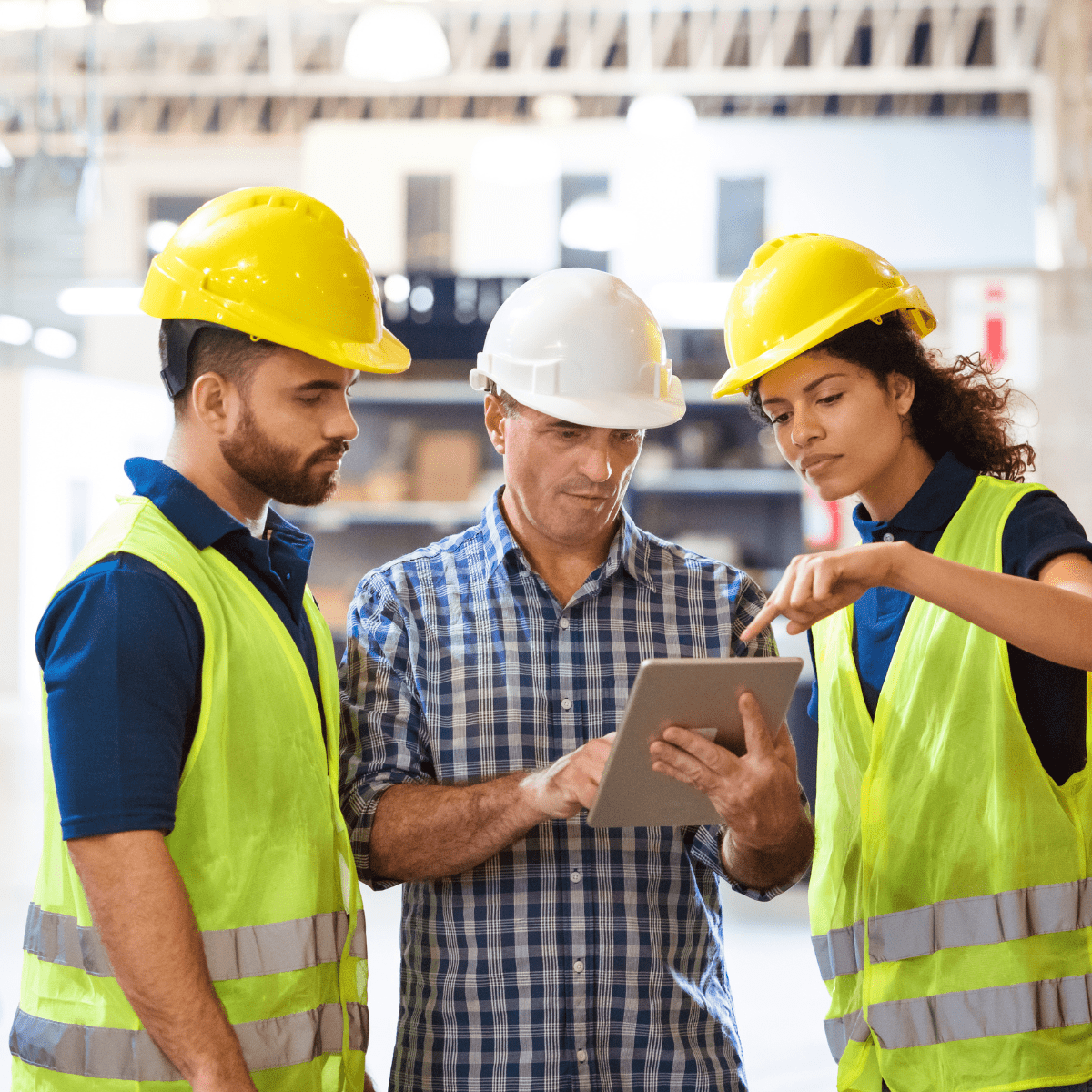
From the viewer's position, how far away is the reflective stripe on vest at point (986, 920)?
5.72 ft

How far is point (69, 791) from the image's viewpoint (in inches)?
52.9

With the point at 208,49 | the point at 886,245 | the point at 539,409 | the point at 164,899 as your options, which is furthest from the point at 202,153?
the point at 164,899

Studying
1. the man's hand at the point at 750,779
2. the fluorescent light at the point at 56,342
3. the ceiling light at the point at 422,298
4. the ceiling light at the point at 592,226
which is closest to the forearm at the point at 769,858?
the man's hand at the point at 750,779

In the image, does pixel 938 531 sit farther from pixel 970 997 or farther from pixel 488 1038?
pixel 488 1038

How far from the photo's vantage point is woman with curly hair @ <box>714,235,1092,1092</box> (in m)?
1.69

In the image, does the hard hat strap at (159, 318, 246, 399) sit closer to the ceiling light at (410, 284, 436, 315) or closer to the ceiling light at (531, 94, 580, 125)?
the ceiling light at (410, 284, 436, 315)

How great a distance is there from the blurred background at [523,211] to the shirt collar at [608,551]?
4849mm

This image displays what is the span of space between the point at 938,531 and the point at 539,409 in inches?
26.5

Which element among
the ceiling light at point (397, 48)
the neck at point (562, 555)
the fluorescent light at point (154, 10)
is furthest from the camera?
the fluorescent light at point (154, 10)

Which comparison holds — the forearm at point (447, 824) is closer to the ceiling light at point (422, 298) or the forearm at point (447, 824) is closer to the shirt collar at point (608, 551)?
the shirt collar at point (608, 551)

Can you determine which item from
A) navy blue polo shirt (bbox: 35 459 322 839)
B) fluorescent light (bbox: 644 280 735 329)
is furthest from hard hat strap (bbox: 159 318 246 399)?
fluorescent light (bbox: 644 280 735 329)

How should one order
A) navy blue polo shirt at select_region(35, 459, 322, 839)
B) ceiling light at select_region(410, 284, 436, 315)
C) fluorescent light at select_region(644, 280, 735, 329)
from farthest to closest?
ceiling light at select_region(410, 284, 436, 315) → fluorescent light at select_region(644, 280, 735, 329) → navy blue polo shirt at select_region(35, 459, 322, 839)

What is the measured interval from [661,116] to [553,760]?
293 inches

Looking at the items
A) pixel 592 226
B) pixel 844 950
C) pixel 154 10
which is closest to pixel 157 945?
pixel 844 950
